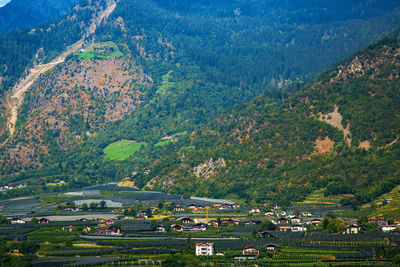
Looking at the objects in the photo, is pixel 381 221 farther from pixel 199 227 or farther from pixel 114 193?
pixel 114 193

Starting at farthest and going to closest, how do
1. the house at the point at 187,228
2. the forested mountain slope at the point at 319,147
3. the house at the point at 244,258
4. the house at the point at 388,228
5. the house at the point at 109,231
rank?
the forested mountain slope at the point at 319,147, the house at the point at 187,228, the house at the point at 109,231, the house at the point at 388,228, the house at the point at 244,258

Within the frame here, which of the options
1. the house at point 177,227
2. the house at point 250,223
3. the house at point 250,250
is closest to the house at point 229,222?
the house at point 250,223

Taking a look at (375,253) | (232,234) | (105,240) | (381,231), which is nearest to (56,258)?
(105,240)

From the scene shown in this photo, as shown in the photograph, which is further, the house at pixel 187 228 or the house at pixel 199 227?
the house at pixel 199 227

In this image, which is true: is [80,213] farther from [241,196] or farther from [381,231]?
[381,231]

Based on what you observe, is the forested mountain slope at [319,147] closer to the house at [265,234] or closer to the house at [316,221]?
the house at [316,221]

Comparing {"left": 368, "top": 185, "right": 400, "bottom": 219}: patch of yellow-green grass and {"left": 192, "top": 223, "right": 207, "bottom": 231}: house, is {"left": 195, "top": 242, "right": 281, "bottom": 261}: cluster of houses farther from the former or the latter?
{"left": 368, "top": 185, "right": 400, "bottom": 219}: patch of yellow-green grass
